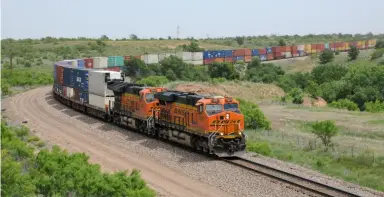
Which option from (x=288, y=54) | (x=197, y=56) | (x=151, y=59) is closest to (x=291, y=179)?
(x=151, y=59)

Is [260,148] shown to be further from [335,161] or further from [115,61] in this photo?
[115,61]

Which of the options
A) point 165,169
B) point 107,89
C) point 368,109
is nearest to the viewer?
point 165,169

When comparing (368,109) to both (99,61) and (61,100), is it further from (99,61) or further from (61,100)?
(99,61)

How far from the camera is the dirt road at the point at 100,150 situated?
1770 cm

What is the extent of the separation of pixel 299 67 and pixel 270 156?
8876 cm

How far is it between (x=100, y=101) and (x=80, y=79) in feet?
17.6

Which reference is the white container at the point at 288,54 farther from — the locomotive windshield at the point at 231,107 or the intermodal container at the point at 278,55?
the locomotive windshield at the point at 231,107

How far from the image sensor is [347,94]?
2554 inches

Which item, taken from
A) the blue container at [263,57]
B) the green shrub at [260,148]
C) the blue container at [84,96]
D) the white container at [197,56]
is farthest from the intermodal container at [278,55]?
the green shrub at [260,148]

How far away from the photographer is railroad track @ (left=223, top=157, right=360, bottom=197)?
1650 cm

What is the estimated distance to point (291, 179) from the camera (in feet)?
59.8

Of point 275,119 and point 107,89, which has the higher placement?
point 107,89

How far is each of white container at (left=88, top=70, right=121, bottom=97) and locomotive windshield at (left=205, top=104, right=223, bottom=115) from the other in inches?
499

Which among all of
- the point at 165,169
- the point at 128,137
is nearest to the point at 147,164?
the point at 165,169
